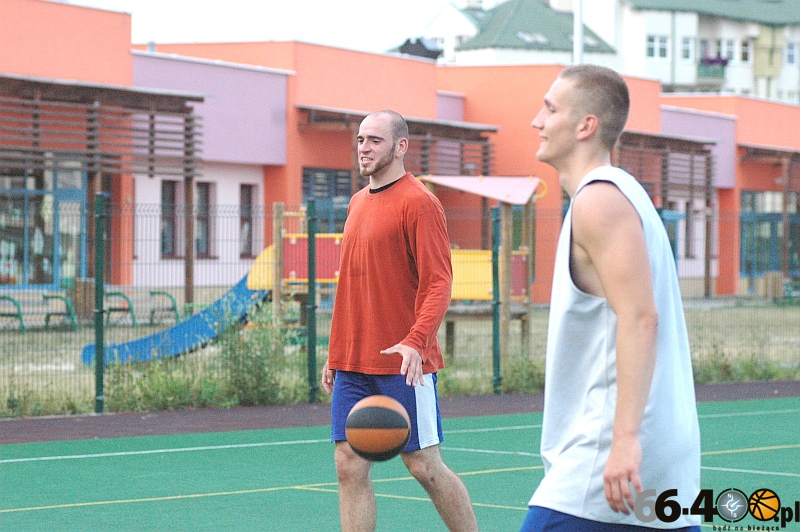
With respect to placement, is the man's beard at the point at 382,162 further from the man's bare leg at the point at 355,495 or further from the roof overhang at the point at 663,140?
the roof overhang at the point at 663,140

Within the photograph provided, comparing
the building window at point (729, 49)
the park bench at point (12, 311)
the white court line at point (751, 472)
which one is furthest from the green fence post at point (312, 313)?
the building window at point (729, 49)

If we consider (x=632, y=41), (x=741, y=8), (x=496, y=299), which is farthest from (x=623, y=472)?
(x=741, y=8)

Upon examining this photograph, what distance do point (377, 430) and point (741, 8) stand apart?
8797 cm

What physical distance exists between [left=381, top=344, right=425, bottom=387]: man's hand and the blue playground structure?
869 centimetres

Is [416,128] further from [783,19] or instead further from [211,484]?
[783,19]

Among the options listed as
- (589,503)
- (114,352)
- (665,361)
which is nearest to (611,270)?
(665,361)

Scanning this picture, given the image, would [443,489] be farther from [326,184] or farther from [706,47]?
[706,47]

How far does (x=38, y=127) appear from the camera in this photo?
28250 mm

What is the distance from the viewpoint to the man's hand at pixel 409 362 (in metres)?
6.04

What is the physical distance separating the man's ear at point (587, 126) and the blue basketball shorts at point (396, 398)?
2.52 meters

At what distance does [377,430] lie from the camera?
226 inches

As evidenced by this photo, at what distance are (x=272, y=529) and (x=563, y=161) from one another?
4464mm

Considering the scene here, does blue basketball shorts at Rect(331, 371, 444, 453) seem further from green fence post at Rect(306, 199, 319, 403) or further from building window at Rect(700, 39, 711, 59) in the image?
building window at Rect(700, 39, 711, 59)

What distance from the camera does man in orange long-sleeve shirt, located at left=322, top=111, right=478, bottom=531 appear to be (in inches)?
246
